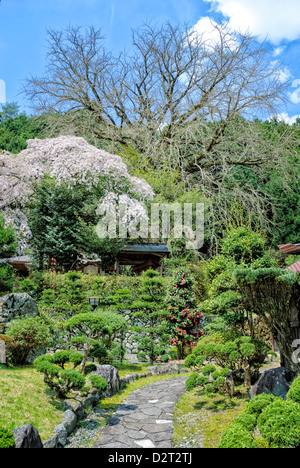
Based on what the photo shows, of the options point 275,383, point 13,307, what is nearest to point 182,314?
point 13,307

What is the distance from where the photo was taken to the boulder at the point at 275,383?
17.1 ft

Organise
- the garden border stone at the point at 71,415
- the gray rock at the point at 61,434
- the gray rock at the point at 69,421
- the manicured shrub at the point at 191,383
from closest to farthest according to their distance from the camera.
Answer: the garden border stone at the point at 71,415 < the gray rock at the point at 61,434 < the gray rock at the point at 69,421 < the manicured shrub at the point at 191,383

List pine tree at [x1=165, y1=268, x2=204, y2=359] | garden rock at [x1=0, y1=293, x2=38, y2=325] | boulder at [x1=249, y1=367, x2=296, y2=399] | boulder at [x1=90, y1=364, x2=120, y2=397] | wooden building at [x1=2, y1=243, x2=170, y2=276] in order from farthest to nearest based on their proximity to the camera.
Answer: wooden building at [x1=2, y1=243, x2=170, y2=276], pine tree at [x1=165, y1=268, x2=204, y2=359], garden rock at [x1=0, y1=293, x2=38, y2=325], boulder at [x1=90, y1=364, x2=120, y2=397], boulder at [x1=249, y1=367, x2=296, y2=399]

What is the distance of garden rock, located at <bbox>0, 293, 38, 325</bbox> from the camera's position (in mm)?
8516

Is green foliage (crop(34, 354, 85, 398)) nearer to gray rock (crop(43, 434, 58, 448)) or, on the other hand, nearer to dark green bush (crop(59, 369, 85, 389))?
dark green bush (crop(59, 369, 85, 389))

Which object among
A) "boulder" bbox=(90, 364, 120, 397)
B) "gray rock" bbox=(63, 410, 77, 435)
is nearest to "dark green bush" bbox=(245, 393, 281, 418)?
"gray rock" bbox=(63, 410, 77, 435)

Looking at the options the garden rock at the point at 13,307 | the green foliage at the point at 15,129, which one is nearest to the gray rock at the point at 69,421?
the garden rock at the point at 13,307

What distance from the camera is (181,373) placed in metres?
9.52

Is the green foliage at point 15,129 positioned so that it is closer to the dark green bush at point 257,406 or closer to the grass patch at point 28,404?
the grass patch at point 28,404

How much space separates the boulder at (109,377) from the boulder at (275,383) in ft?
9.12

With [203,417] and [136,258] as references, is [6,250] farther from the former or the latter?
[136,258]

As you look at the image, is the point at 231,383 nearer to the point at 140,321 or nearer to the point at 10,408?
the point at 10,408

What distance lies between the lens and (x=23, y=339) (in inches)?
271

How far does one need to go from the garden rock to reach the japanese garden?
0.06 metres
